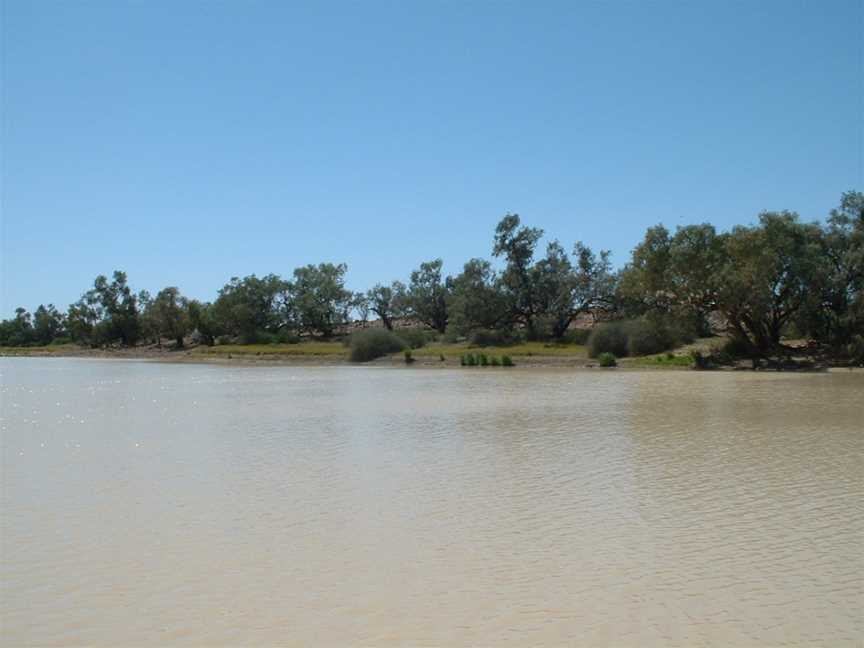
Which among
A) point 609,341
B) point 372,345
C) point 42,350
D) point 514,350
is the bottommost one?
point 514,350

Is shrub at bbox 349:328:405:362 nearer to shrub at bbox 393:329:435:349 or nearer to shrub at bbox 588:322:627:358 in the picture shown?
shrub at bbox 393:329:435:349

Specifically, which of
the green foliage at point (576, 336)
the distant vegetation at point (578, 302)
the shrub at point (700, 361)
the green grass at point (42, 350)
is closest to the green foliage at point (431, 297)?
the distant vegetation at point (578, 302)

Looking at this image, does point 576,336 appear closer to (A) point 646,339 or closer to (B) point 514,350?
(B) point 514,350

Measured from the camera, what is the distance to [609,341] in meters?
49.2

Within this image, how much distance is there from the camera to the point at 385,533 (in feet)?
30.3

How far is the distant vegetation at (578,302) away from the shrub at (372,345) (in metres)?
0.12

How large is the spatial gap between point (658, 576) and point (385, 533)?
10.6ft

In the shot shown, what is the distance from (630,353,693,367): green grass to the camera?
4347cm

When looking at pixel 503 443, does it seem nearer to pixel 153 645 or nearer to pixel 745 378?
pixel 153 645

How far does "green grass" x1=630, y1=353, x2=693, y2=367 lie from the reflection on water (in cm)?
A: 2419

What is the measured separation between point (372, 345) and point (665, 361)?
24.4m

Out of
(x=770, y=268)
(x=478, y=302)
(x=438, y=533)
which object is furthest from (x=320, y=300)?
(x=438, y=533)

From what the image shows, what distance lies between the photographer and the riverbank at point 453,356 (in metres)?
42.7

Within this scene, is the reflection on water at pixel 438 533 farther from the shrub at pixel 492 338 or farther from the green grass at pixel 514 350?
the shrub at pixel 492 338
